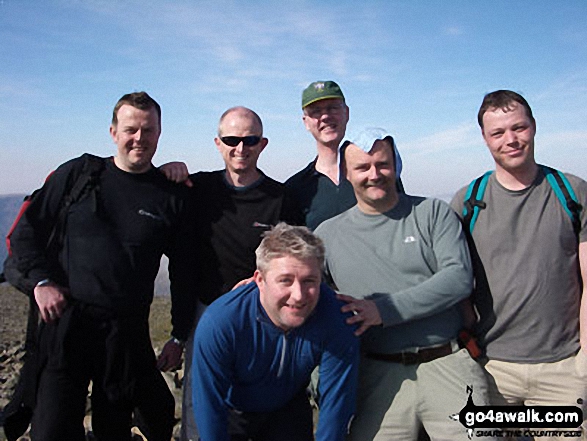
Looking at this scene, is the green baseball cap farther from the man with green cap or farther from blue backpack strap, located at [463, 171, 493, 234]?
blue backpack strap, located at [463, 171, 493, 234]

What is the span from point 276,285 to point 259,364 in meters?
0.90

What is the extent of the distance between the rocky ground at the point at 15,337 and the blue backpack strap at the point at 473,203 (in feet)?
24.2

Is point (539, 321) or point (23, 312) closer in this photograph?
point (539, 321)

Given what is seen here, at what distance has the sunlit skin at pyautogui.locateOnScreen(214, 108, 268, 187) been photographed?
646 centimetres

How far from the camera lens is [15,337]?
29.1 metres

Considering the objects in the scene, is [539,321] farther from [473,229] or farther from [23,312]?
[23,312]

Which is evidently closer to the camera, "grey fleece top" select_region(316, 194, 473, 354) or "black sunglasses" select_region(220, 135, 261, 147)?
"grey fleece top" select_region(316, 194, 473, 354)

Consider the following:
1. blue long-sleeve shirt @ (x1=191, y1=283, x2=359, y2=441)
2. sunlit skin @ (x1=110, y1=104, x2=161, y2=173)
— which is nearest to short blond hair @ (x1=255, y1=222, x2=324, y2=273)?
blue long-sleeve shirt @ (x1=191, y1=283, x2=359, y2=441)

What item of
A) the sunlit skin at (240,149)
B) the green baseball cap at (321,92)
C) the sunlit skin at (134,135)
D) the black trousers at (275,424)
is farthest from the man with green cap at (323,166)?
the black trousers at (275,424)

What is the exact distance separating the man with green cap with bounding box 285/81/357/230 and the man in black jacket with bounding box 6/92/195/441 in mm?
1655

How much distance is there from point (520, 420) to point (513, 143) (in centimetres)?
309

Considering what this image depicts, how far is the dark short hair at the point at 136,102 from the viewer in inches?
251

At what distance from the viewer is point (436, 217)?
5.38 meters

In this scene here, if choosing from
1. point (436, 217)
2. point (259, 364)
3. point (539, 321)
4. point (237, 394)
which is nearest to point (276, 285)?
point (259, 364)
